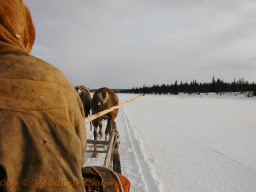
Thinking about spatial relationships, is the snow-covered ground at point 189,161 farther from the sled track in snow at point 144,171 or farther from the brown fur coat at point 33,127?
the brown fur coat at point 33,127

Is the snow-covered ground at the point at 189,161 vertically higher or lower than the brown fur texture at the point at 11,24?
lower

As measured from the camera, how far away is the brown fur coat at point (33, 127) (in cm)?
63

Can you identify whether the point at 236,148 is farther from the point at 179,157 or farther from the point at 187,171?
the point at 187,171

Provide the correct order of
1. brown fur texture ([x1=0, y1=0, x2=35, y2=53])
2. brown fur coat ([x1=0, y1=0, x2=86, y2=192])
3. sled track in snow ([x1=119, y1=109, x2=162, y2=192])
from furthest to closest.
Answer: sled track in snow ([x1=119, y1=109, x2=162, y2=192])
brown fur texture ([x1=0, y1=0, x2=35, y2=53])
brown fur coat ([x1=0, y1=0, x2=86, y2=192])

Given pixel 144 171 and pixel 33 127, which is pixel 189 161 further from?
pixel 33 127

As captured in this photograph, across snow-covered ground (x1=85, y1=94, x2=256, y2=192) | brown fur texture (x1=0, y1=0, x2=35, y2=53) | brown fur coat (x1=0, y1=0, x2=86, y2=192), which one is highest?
brown fur texture (x1=0, y1=0, x2=35, y2=53)

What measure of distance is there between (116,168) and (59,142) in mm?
2318

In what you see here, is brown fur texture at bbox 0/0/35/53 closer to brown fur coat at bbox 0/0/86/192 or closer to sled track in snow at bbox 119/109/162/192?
brown fur coat at bbox 0/0/86/192

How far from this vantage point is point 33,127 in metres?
0.67

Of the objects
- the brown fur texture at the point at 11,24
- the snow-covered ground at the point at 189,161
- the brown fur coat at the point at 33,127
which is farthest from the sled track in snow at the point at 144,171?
the brown fur texture at the point at 11,24

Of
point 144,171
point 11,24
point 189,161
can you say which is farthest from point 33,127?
point 189,161

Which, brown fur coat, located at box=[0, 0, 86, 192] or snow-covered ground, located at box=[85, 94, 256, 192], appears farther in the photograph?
snow-covered ground, located at box=[85, 94, 256, 192]

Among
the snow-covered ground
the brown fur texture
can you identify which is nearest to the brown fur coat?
the brown fur texture

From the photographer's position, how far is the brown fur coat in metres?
0.63
